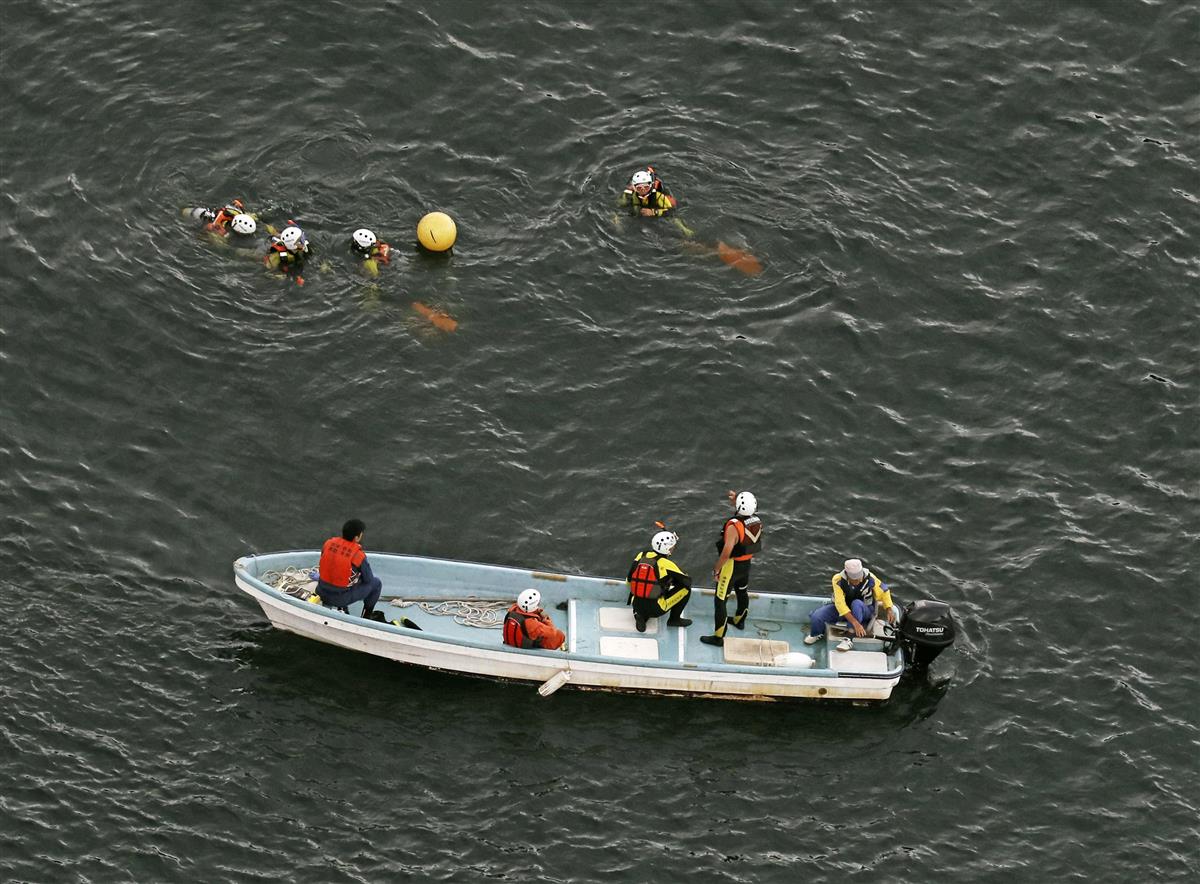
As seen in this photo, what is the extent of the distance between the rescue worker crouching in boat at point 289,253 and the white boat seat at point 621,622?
10.7 metres

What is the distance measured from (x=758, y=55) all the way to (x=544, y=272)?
8.78 meters

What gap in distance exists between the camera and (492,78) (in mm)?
43500

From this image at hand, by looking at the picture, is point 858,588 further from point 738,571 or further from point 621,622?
point 621,622

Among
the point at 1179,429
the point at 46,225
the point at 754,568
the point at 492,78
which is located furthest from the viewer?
the point at 492,78

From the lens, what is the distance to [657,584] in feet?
108

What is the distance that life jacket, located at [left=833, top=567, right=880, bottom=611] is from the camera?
33000 millimetres

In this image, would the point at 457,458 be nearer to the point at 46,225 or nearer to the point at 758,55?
the point at 46,225

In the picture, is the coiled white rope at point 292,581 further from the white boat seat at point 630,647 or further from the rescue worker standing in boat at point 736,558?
the rescue worker standing in boat at point 736,558

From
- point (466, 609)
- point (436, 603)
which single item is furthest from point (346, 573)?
point (466, 609)

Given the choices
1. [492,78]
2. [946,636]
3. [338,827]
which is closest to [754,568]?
[946,636]

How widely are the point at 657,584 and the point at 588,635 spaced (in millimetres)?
1596

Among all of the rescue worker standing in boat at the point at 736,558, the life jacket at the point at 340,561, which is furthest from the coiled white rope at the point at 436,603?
the rescue worker standing in boat at the point at 736,558

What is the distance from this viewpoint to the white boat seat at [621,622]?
33406mm

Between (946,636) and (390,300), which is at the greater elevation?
(390,300)
